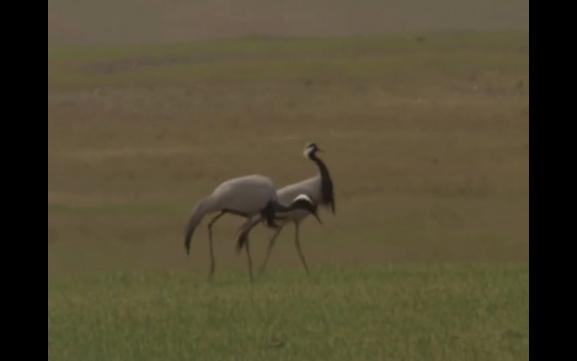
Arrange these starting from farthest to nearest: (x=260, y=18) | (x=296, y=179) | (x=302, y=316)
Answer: (x=260, y=18) → (x=296, y=179) → (x=302, y=316)

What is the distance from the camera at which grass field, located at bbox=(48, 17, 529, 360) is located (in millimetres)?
10922

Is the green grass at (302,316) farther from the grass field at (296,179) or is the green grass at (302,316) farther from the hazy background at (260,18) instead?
the hazy background at (260,18)

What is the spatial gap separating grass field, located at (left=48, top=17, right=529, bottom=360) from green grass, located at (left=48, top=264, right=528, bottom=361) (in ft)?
0.09

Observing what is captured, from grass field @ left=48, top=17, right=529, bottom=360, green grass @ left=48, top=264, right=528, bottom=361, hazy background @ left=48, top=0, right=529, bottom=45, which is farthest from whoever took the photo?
hazy background @ left=48, top=0, right=529, bottom=45

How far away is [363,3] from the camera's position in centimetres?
5838

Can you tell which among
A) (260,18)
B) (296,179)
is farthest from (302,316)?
(260,18)

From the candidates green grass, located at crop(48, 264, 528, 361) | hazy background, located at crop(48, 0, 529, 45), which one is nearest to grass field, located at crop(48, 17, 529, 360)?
green grass, located at crop(48, 264, 528, 361)

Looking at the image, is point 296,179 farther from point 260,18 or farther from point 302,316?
point 260,18

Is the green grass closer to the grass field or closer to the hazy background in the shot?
the grass field

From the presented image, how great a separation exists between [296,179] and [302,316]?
9879mm

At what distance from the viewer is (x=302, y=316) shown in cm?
1135

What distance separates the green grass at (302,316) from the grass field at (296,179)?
1.1 inches
